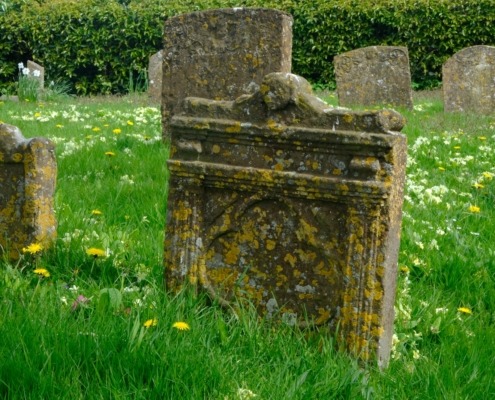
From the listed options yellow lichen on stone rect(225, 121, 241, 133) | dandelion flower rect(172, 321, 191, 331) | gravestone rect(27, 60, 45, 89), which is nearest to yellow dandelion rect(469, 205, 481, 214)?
Answer: yellow lichen on stone rect(225, 121, 241, 133)

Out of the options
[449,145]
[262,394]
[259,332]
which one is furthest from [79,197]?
[449,145]

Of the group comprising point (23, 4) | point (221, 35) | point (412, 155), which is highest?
point (23, 4)

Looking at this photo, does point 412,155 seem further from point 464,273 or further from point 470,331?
point 470,331

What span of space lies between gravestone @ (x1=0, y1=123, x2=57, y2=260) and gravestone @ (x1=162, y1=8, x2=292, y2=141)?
3.08m

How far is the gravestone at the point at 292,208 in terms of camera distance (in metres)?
3.32

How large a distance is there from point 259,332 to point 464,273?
1.54 m

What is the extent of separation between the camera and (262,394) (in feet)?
9.39

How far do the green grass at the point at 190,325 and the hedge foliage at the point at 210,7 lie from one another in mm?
12672

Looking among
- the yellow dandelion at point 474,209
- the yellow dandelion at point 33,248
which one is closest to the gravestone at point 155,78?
the yellow dandelion at point 474,209

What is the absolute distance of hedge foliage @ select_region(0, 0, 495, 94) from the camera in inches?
707

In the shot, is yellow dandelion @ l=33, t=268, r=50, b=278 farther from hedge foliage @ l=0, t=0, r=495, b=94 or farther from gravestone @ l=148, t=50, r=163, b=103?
hedge foliage @ l=0, t=0, r=495, b=94

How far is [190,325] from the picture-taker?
11.0 ft

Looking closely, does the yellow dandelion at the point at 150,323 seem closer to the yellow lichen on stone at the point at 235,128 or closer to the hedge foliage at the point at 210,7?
the yellow lichen on stone at the point at 235,128

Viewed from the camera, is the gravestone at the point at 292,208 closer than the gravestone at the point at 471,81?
Yes
